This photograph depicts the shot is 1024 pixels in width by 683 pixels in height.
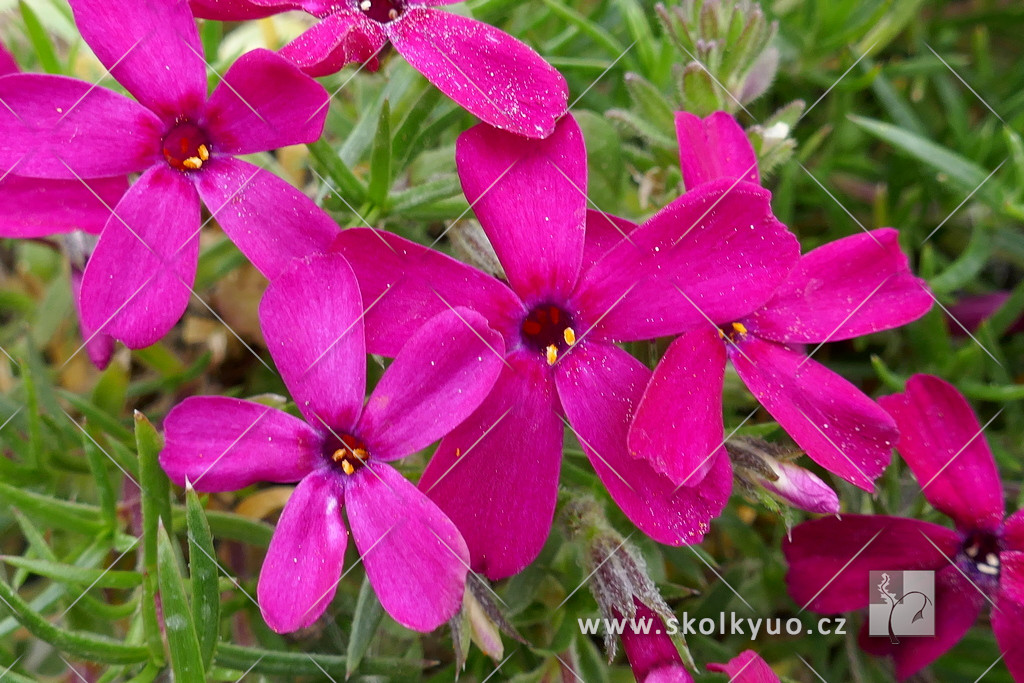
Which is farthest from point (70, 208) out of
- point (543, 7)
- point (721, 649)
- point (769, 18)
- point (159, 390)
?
point (769, 18)

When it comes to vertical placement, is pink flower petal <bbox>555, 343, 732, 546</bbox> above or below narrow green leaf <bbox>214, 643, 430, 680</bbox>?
above

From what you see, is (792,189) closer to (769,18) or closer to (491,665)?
(769,18)

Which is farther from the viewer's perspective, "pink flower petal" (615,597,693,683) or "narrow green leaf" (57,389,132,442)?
"narrow green leaf" (57,389,132,442)

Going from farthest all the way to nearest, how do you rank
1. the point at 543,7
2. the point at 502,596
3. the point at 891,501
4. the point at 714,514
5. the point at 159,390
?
the point at 159,390
the point at 543,7
the point at 891,501
the point at 502,596
the point at 714,514

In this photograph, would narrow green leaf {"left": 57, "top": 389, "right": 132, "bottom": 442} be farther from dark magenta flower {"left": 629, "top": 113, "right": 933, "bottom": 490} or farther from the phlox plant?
dark magenta flower {"left": 629, "top": 113, "right": 933, "bottom": 490}

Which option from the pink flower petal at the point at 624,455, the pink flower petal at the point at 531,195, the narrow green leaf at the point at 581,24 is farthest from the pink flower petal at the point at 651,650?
the narrow green leaf at the point at 581,24

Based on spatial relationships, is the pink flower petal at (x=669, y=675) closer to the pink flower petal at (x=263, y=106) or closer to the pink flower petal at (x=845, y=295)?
the pink flower petal at (x=845, y=295)

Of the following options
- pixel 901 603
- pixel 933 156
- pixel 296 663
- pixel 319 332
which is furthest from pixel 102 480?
pixel 933 156

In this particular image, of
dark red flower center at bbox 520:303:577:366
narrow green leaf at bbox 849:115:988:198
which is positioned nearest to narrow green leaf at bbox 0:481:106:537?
dark red flower center at bbox 520:303:577:366
